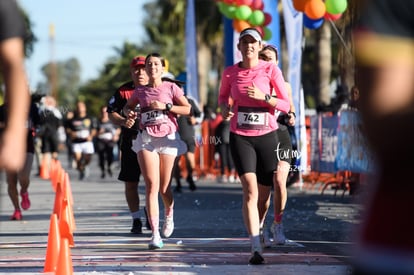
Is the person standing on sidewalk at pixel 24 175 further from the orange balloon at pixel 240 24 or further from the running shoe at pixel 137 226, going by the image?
the orange balloon at pixel 240 24

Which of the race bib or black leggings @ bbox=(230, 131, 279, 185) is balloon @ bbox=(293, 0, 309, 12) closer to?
black leggings @ bbox=(230, 131, 279, 185)

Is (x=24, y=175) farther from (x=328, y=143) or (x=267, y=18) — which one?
(x=267, y=18)

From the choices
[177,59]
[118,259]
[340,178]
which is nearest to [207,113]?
[340,178]

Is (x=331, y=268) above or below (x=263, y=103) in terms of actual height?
below

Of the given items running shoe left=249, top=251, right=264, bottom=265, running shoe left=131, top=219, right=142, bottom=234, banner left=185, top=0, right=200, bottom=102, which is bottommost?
running shoe left=131, top=219, right=142, bottom=234

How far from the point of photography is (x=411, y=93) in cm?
251

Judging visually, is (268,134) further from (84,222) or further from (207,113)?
(207,113)

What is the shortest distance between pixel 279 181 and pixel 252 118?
2.75 feet

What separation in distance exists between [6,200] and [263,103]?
10810 millimetres

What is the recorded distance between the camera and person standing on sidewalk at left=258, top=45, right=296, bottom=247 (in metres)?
9.91

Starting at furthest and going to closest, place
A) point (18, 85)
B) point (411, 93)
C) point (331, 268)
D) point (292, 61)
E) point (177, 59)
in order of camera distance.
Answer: point (177, 59)
point (292, 61)
point (331, 268)
point (18, 85)
point (411, 93)

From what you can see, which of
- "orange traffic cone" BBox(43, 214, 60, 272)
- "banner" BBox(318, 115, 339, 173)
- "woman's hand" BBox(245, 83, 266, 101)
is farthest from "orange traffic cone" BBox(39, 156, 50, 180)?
"orange traffic cone" BBox(43, 214, 60, 272)

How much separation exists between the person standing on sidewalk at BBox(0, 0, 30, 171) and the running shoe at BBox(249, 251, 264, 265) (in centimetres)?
550

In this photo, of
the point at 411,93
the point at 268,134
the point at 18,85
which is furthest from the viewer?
the point at 268,134
